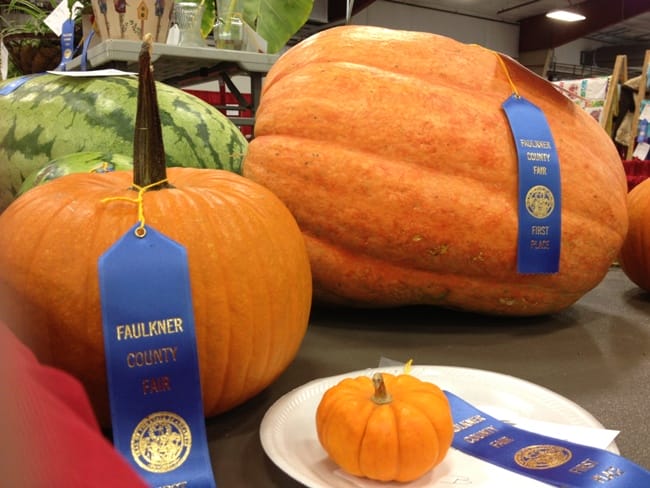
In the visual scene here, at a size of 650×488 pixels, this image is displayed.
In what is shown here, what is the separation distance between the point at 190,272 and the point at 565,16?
1290 centimetres

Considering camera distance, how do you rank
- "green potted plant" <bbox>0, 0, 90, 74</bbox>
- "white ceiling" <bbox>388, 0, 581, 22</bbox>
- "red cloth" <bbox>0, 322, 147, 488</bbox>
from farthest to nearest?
"white ceiling" <bbox>388, 0, 581, 22</bbox> → "green potted plant" <bbox>0, 0, 90, 74</bbox> → "red cloth" <bbox>0, 322, 147, 488</bbox>

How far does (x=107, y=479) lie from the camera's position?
208 mm

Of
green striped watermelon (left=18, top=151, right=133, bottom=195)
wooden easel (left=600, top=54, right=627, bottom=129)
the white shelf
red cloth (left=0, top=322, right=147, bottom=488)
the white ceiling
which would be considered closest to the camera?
red cloth (left=0, top=322, right=147, bottom=488)

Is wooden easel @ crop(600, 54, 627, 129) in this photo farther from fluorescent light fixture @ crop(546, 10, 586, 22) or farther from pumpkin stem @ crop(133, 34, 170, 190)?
fluorescent light fixture @ crop(546, 10, 586, 22)

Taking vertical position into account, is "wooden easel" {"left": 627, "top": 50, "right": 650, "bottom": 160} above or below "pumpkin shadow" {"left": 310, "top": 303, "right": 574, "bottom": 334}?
above

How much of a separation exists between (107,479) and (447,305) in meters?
0.90

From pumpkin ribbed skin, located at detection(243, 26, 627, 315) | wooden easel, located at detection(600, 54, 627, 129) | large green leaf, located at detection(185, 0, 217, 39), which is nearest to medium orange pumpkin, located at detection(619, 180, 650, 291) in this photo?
pumpkin ribbed skin, located at detection(243, 26, 627, 315)

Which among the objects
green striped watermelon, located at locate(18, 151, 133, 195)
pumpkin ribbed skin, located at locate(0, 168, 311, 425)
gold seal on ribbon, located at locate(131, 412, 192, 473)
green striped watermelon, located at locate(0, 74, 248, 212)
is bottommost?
gold seal on ribbon, located at locate(131, 412, 192, 473)

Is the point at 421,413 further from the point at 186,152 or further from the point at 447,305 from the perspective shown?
the point at 186,152

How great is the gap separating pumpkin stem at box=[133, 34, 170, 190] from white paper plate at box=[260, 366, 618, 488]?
286 millimetres

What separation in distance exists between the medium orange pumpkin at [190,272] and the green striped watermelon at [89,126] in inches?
23.7

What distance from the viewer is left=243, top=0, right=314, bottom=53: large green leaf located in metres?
2.40

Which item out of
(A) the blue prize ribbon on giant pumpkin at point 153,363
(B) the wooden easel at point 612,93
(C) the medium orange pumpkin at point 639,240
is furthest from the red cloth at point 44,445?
(B) the wooden easel at point 612,93


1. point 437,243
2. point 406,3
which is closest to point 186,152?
point 437,243
